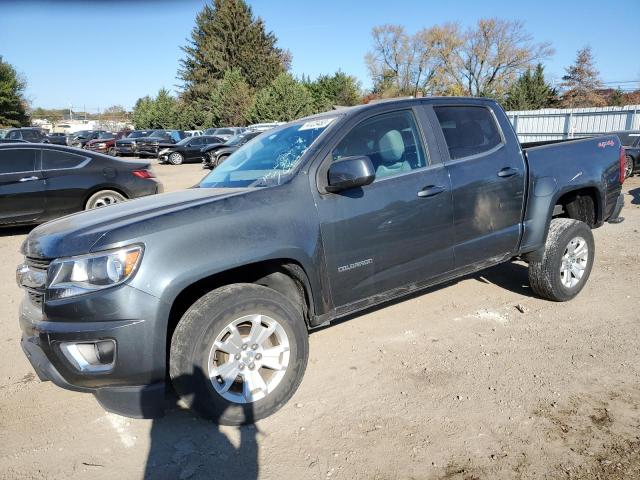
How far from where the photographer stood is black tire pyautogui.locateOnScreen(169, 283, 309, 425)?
8.48 feet

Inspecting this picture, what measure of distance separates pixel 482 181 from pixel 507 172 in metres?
0.31

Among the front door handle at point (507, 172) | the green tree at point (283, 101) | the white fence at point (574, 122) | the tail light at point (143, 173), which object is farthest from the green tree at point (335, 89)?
the front door handle at point (507, 172)

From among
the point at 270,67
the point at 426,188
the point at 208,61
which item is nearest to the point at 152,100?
the point at 208,61

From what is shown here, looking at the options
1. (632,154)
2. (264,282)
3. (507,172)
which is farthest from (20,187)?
(632,154)

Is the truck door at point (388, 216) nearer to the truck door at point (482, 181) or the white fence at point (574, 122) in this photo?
the truck door at point (482, 181)

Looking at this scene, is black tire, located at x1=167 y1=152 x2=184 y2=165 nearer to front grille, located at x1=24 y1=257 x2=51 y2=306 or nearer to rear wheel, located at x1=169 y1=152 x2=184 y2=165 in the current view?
rear wheel, located at x1=169 y1=152 x2=184 y2=165

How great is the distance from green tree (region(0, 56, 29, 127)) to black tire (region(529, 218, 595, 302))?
2410 inches

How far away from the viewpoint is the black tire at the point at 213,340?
2.59 m

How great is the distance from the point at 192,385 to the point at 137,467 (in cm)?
51

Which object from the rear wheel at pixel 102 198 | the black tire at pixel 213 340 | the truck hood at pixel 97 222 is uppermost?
the truck hood at pixel 97 222

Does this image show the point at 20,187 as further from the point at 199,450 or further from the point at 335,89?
the point at 335,89

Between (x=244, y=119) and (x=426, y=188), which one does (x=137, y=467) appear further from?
(x=244, y=119)

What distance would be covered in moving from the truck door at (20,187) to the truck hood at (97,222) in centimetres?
534

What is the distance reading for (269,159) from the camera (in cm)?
355
